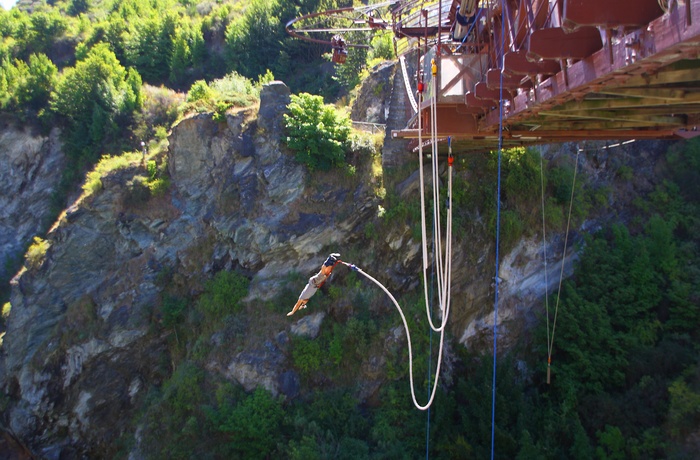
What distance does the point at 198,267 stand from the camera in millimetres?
15984

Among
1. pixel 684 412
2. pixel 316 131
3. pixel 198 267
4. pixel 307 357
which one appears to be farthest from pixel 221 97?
pixel 684 412

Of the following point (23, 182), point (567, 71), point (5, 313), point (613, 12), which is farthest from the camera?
point (23, 182)

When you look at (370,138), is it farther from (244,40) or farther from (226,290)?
(244,40)

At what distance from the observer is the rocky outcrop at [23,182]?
74.5 feet

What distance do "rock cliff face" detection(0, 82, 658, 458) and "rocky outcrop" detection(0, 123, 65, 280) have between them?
20.1ft

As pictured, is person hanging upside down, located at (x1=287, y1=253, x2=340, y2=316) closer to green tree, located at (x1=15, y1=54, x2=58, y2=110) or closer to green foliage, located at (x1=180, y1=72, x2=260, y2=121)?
green foliage, located at (x1=180, y1=72, x2=260, y2=121)

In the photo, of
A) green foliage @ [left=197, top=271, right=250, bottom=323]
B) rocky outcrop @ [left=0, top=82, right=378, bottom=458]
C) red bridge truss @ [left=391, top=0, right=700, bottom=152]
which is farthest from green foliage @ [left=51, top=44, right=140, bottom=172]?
red bridge truss @ [left=391, top=0, right=700, bottom=152]

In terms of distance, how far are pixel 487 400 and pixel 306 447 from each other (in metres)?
4.56

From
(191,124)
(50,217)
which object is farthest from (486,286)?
(50,217)

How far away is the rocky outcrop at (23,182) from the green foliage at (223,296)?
12.6m

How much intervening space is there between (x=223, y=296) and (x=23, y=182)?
49.9ft

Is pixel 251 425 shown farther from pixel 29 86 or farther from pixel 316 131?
pixel 29 86

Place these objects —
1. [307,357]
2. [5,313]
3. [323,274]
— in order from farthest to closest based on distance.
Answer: [5,313] → [307,357] → [323,274]

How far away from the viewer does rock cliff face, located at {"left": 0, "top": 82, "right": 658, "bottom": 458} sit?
539 inches
